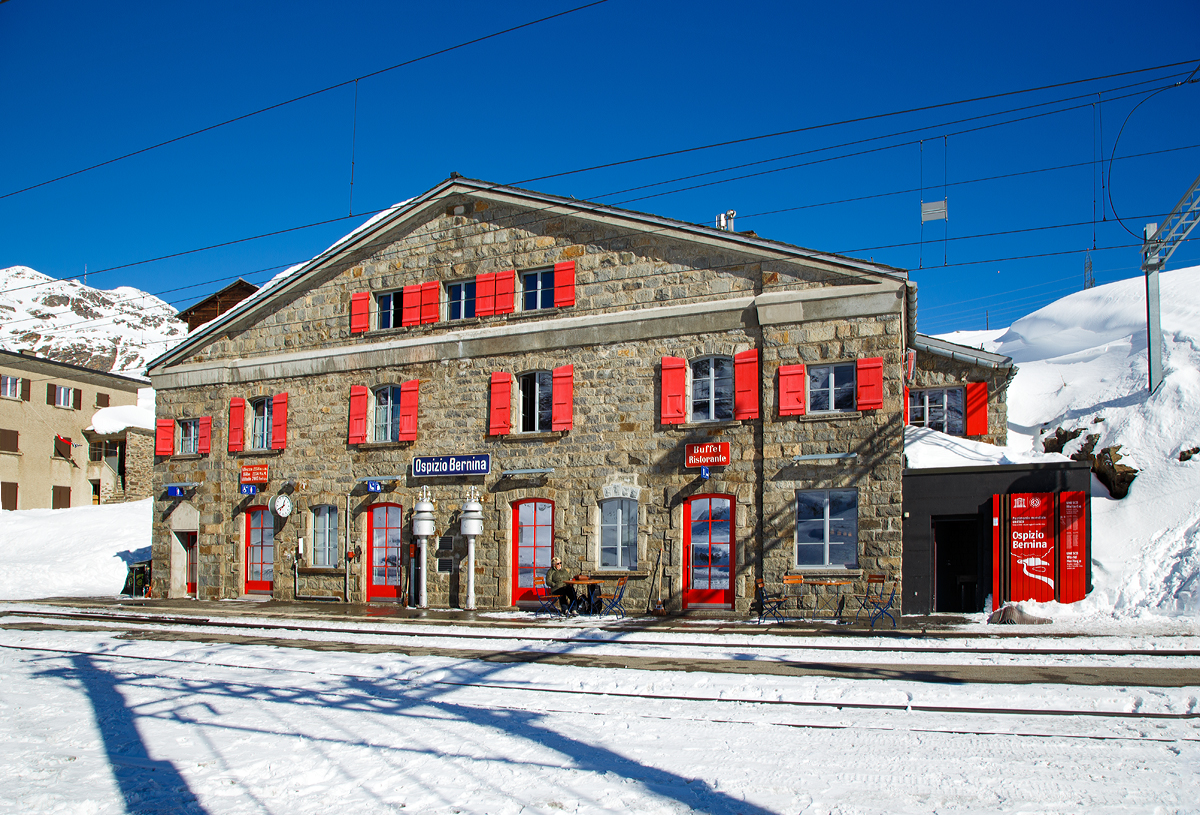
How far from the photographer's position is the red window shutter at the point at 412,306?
21.3 m

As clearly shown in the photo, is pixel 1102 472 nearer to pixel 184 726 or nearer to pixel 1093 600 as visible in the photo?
pixel 1093 600

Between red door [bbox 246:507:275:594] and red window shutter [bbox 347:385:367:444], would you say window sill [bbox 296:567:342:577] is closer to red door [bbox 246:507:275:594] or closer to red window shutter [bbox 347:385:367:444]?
red door [bbox 246:507:275:594]

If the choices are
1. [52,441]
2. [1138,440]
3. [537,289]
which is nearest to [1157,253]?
[1138,440]

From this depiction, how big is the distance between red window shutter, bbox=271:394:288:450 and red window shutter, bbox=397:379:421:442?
13.1 feet

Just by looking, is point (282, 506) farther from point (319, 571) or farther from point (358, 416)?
point (358, 416)

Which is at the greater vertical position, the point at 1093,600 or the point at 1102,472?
the point at 1102,472

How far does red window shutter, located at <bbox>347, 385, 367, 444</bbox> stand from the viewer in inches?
851

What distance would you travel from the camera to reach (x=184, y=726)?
8125mm

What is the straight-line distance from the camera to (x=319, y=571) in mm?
21766

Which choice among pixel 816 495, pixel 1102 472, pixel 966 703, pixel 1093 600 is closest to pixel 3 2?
pixel 966 703

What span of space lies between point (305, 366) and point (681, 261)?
10.8 metres

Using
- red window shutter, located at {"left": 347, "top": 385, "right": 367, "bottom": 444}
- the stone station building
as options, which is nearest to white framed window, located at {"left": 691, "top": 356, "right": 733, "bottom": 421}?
the stone station building

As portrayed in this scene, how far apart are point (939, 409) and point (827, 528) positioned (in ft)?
29.2

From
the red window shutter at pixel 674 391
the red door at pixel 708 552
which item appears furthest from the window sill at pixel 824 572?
the red window shutter at pixel 674 391
